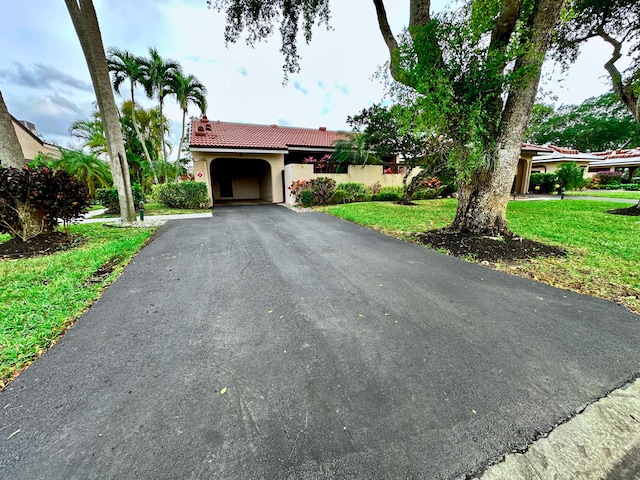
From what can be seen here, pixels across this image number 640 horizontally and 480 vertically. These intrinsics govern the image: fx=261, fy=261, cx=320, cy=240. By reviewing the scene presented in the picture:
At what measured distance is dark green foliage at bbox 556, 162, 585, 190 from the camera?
663 inches

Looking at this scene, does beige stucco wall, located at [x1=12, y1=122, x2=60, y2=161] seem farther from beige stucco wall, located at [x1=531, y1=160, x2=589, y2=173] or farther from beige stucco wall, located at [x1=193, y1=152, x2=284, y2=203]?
beige stucco wall, located at [x1=531, y1=160, x2=589, y2=173]

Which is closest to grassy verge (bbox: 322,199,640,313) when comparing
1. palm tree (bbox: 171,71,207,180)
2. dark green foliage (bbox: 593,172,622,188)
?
palm tree (bbox: 171,71,207,180)

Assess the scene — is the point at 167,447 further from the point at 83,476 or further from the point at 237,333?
the point at 237,333

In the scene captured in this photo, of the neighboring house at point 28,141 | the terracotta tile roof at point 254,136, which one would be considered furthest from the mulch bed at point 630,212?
the neighboring house at point 28,141

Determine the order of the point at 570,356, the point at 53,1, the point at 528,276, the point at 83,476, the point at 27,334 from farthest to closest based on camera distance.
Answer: the point at 53,1 < the point at 528,276 < the point at 27,334 < the point at 570,356 < the point at 83,476

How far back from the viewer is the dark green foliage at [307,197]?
40.8 ft

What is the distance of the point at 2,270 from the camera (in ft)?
12.9

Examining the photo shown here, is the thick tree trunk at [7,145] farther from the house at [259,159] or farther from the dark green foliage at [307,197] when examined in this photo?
the dark green foliage at [307,197]

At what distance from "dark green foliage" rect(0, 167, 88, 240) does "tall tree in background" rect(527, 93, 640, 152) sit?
134 ft

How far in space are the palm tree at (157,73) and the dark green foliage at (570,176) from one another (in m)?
24.7

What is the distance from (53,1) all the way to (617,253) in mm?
14521

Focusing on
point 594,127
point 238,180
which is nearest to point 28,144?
point 238,180

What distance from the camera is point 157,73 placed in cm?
1445

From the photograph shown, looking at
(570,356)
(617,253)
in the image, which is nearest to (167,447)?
(570,356)
